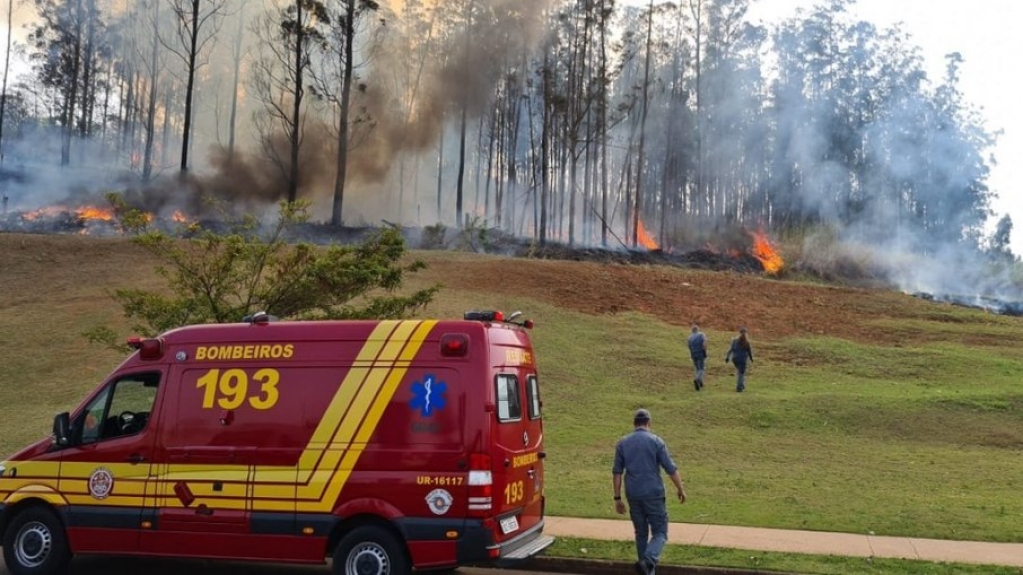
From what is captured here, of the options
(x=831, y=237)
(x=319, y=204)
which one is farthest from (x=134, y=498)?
(x=831, y=237)

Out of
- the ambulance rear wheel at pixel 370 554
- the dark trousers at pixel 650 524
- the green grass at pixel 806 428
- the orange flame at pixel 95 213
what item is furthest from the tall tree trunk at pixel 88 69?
the dark trousers at pixel 650 524

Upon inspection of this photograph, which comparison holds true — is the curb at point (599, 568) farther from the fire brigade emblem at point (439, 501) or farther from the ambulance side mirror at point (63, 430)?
the ambulance side mirror at point (63, 430)

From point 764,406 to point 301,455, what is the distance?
13.9m

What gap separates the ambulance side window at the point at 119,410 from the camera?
27.9 feet

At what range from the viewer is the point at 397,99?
61344 millimetres

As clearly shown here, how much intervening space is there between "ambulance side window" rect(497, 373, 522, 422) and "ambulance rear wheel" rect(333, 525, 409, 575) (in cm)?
144

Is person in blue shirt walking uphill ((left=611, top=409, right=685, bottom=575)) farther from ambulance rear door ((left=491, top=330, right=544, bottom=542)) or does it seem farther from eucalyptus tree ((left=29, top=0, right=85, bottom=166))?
eucalyptus tree ((left=29, top=0, right=85, bottom=166))

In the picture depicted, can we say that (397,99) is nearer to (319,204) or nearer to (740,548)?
(319,204)

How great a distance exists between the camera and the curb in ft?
27.4

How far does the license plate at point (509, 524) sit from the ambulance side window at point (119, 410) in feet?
12.1

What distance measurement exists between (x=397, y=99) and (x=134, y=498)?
55.4 m

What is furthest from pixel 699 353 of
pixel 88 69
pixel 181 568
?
pixel 88 69

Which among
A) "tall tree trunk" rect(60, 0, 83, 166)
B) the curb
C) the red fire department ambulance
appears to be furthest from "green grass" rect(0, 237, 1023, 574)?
"tall tree trunk" rect(60, 0, 83, 166)

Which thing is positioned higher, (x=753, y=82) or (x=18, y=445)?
(x=753, y=82)
